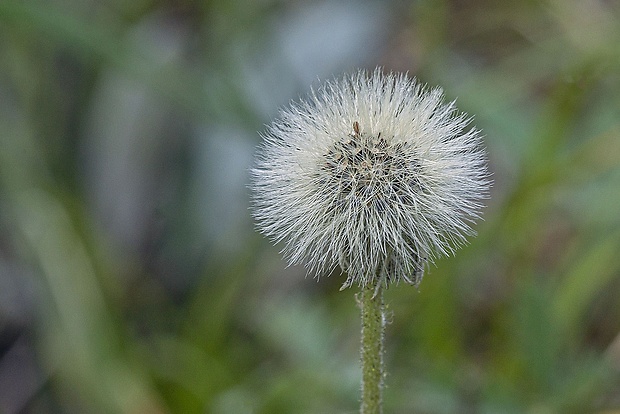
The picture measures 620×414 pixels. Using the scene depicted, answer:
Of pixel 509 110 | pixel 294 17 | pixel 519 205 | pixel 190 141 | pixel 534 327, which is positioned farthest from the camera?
pixel 294 17

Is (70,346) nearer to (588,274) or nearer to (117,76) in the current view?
(117,76)

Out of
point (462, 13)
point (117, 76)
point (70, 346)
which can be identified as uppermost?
point (462, 13)

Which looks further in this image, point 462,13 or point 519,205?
point 462,13

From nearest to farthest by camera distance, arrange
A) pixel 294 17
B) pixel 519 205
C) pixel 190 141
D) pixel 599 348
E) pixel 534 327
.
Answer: pixel 534 327
pixel 519 205
pixel 599 348
pixel 190 141
pixel 294 17

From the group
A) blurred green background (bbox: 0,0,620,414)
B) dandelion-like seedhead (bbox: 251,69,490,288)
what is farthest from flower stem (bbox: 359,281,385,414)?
blurred green background (bbox: 0,0,620,414)

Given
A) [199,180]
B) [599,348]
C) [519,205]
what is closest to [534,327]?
[519,205]

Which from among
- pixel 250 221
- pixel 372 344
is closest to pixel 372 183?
pixel 372 344

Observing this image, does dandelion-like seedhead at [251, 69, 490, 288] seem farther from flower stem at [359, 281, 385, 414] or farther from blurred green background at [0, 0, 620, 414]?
blurred green background at [0, 0, 620, 414]

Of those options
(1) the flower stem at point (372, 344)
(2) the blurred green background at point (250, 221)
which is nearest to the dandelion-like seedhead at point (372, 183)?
(1) the flower stem at point (372, 344)
